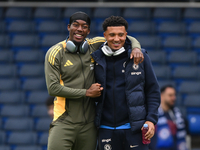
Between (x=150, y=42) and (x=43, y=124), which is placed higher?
(x=150, y=42)

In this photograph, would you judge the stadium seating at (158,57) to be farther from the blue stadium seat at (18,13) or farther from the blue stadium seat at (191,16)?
the blue stadium seat at (18,13)

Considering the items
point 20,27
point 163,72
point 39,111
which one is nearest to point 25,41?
point 20,27

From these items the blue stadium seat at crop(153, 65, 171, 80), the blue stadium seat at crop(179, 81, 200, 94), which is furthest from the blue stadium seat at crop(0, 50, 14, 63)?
the blue stadium seat at crop(179, 81, 200, 94)

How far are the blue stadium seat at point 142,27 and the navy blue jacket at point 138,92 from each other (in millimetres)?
4947

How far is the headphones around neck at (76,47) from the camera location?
9.59 feet

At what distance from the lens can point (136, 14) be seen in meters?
8.06

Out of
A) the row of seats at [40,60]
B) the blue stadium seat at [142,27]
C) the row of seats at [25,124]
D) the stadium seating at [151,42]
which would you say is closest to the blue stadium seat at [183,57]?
the row of seats at [40,60]

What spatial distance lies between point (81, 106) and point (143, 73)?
0.61 meters

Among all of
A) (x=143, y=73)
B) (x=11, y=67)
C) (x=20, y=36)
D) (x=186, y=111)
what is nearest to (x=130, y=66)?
(x=143, y=73)

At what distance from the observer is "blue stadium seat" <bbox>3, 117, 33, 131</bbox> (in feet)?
21.0

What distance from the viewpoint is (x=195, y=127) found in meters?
5.87

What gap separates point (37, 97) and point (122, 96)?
166 inches

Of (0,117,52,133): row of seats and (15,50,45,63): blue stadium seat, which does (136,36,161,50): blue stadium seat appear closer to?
(15,50,45,63): blue stadium seat

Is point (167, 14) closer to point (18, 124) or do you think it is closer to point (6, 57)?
point (6, 57)
